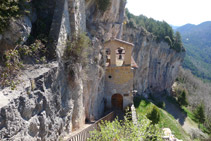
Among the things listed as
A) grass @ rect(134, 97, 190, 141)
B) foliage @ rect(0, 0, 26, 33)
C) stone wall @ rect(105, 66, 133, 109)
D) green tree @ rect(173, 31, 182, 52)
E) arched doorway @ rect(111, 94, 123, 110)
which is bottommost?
grass @ rect(134, 97, 190, 141)

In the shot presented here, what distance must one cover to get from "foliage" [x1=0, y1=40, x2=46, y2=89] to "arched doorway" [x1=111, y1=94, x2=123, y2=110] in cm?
965

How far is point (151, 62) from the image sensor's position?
42094 mm

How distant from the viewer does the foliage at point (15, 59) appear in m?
4.86

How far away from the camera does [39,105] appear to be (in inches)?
219

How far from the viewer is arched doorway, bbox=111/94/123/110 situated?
15.0 metres

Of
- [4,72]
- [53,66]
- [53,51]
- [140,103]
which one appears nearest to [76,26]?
[53,51]

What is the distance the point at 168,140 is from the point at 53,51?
364 inches

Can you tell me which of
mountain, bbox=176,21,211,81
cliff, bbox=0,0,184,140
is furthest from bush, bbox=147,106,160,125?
mountain, bbox=176,21,211,81

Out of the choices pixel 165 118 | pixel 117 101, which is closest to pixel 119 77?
pixel 117 101

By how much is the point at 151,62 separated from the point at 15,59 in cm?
3979

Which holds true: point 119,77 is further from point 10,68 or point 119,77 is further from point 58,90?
point 10,68

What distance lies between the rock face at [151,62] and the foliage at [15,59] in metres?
25.6

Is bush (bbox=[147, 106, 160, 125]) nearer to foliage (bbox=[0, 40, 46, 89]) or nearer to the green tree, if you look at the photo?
foliage (bbox=[0, 40, 46, 89])

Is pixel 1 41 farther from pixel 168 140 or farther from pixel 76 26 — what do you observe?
pixel 168 140
